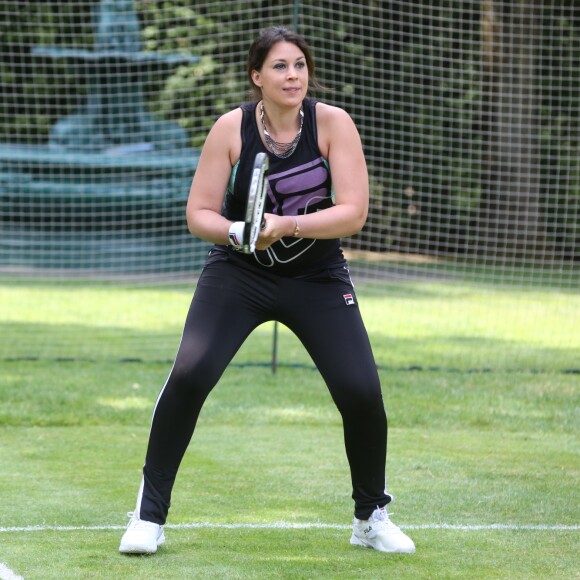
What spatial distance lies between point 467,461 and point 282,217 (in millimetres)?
2836

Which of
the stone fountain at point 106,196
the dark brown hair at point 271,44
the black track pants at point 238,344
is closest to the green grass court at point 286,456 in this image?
the black track pants at point 238,344

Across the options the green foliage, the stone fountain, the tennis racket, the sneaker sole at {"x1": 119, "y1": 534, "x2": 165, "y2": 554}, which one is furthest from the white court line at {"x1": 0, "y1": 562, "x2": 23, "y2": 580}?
the green foliage

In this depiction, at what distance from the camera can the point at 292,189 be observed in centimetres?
447

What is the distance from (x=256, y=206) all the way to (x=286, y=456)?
9.58 feet

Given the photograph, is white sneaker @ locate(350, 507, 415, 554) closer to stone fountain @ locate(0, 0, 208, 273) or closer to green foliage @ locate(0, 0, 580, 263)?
stone fountain @ locate(0, 0, 208, 273)

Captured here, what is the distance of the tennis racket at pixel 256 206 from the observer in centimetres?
398

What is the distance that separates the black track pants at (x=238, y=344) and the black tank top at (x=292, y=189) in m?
0.06

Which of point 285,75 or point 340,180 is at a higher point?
point 285,75

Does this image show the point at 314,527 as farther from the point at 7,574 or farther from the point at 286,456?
the point at 286,456

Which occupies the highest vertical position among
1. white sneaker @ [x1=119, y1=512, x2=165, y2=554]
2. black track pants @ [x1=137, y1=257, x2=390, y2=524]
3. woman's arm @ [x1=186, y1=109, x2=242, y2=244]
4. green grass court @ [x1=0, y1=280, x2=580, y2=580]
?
woman's arm @ [x1=186, y1=109, x2=242, y2=244]

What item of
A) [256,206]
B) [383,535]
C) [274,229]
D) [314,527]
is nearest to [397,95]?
[314,527]

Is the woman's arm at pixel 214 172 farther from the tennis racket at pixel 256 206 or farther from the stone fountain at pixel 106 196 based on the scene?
the stone fountain at pixel 106 196

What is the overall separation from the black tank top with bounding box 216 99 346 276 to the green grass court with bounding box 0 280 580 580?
115cm

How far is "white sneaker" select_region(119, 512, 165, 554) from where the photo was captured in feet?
14.6
